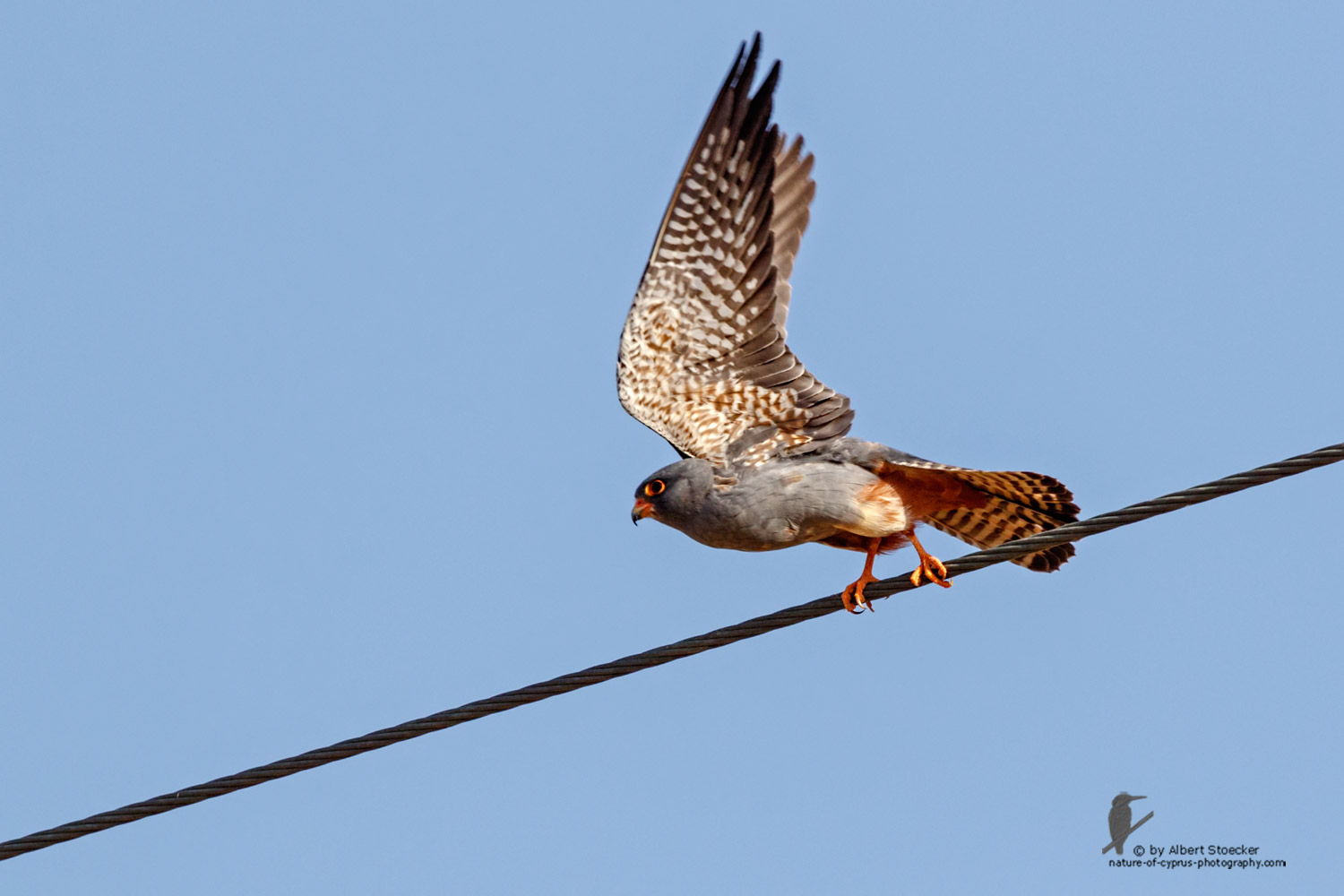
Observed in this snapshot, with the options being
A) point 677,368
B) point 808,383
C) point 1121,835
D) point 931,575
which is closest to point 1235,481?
point 931,575

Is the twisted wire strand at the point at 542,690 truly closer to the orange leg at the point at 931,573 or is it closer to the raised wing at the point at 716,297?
the orange leg at the point at 931,573

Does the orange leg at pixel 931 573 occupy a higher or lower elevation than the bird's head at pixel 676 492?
lower

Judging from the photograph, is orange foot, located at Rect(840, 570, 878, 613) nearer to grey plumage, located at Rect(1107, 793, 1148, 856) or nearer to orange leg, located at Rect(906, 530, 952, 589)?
orange leg, located at Rect(906, 530, 952, 589)

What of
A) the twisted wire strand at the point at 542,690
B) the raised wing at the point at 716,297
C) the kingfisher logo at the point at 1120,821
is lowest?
the kingfisher logo at the point at 1120,821

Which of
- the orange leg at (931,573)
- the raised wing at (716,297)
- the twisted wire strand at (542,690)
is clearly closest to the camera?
the twisted wire strand at (542,690)

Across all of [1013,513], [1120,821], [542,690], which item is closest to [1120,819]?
[1120,821]

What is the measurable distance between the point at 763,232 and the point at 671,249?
549mm

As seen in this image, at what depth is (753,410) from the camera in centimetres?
845

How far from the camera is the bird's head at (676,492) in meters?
8.01

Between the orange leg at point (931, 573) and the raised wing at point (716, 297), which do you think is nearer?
the orange leg at point (931, 573)

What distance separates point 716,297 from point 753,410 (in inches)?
28.2

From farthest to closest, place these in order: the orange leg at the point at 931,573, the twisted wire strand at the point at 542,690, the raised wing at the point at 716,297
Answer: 1. the raised wing at the point at 716,297
2. the orange leg at the point at 931,573
3. the twisted wire strand at the point at 542,690

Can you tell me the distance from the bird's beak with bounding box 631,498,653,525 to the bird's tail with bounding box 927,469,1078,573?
1.49 metres

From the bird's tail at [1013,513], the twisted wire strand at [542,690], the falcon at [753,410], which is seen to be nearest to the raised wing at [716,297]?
the falcon at [753,410]
